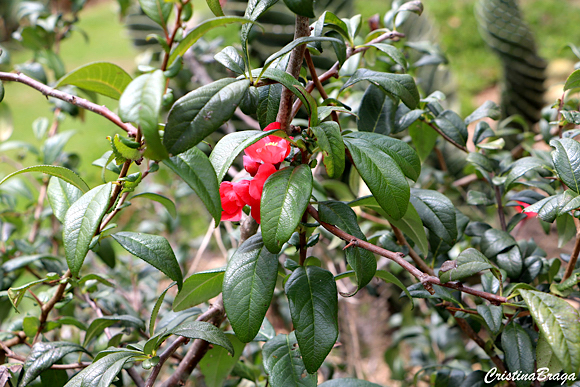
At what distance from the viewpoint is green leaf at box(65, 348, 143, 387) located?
467 mm

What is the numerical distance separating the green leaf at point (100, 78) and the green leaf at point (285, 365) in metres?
0.34

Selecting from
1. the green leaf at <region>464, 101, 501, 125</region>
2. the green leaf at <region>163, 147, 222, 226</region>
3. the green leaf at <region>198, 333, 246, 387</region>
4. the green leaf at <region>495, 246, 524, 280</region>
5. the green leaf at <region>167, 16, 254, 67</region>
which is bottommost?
the green leaf at <region>198, 333, 246, 387</region>

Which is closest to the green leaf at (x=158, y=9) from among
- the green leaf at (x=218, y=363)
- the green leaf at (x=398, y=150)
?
the green leaf at (x=398, y=150)

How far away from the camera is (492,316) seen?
57 cm

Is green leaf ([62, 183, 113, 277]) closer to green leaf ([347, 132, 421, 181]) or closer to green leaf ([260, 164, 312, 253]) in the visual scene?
green leaf ([260, 164, 312, 253])

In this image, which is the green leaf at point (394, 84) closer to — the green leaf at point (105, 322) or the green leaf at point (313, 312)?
the green leaf at point (313, 312)

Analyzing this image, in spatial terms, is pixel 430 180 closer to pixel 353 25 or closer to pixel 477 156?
pixel 477 156

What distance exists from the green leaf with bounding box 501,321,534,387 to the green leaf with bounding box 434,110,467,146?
1.03 feet

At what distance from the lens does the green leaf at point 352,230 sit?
1.56 feet

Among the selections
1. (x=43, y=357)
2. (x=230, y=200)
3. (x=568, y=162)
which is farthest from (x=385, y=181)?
(x=43, y=357)

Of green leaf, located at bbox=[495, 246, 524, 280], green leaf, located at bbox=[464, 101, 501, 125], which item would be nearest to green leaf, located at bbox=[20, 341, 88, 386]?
green leaf, located at bbox=[495, 246, 524, 280]

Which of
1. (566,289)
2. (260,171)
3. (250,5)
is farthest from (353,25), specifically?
(566,289)

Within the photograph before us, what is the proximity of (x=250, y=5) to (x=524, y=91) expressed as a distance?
1.69m

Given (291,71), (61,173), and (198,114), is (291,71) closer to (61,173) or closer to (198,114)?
(198,114)
